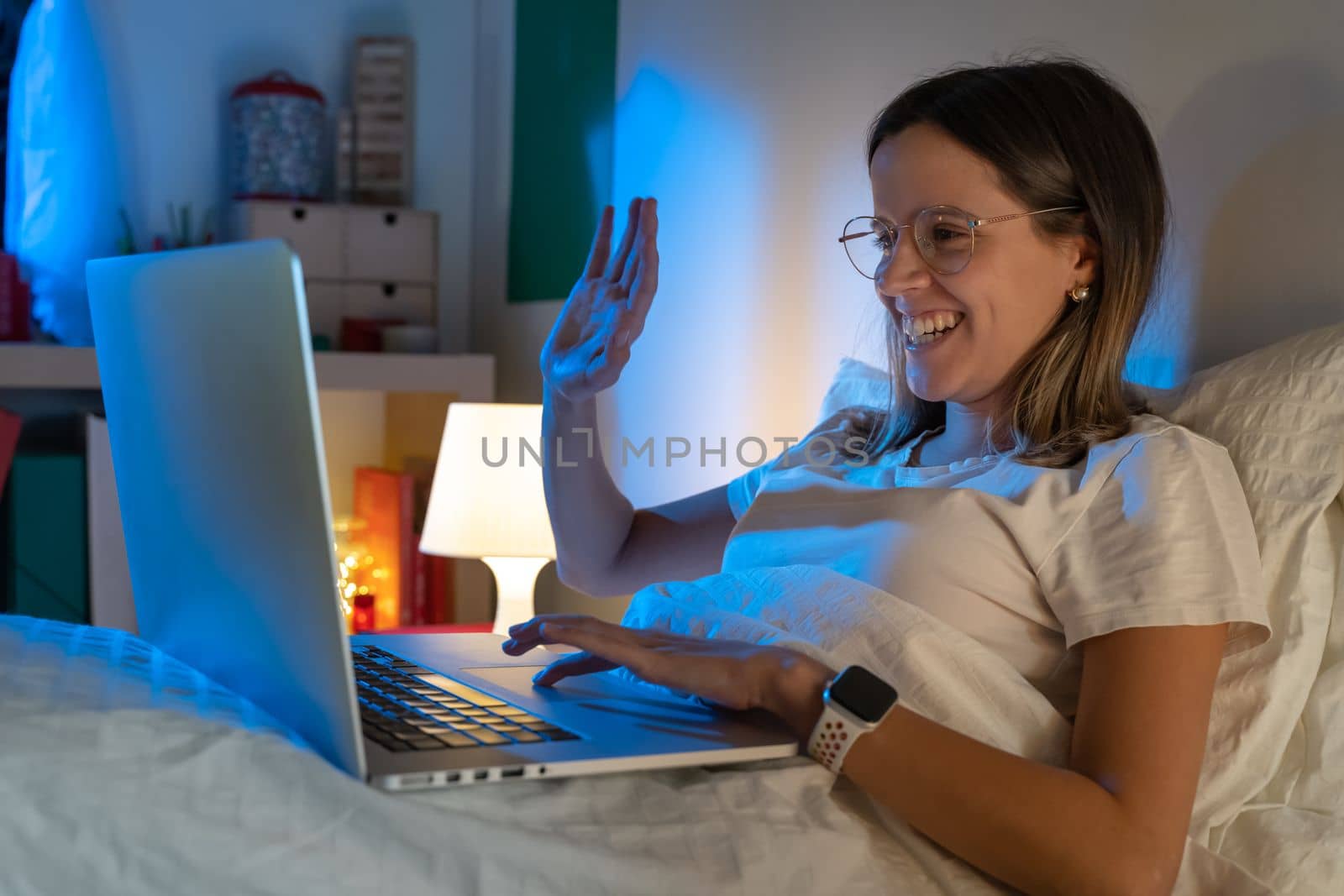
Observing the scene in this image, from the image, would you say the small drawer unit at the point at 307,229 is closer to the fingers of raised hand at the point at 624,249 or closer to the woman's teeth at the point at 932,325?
the fingers of raised hand at the point at 624,249

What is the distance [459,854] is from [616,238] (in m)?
1.79

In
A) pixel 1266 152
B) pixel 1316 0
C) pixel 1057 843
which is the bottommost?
pixel 1057 843

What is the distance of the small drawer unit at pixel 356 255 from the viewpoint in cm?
280

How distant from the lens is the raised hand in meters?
1.41

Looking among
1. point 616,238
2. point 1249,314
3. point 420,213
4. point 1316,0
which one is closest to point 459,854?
point 1249,314

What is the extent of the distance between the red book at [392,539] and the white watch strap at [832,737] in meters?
1.80

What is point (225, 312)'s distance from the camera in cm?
A: 76

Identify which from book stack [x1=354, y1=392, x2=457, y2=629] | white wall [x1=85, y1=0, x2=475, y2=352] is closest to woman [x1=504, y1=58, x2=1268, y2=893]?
book stack [x1=354, y1=392, x2=457, y2=629]

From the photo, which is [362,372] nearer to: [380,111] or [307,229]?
[307,229]

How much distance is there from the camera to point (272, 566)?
793mm

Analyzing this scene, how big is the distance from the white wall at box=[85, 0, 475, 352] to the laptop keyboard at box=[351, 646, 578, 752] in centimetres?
214

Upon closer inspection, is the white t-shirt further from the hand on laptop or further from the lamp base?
the lamp base

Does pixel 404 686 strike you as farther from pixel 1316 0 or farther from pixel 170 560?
pixel 1316 0

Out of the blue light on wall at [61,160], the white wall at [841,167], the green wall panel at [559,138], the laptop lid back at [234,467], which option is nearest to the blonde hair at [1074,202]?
the white wall at [841,167]
